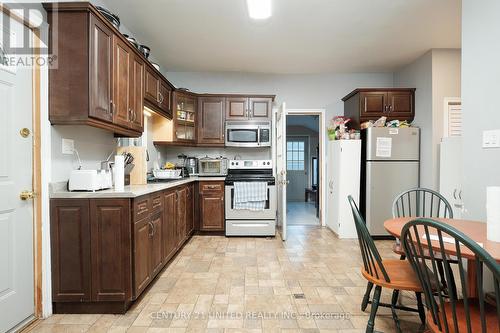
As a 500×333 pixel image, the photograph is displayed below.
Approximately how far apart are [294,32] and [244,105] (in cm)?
145

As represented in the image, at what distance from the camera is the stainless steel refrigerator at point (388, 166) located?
3816 millimetres

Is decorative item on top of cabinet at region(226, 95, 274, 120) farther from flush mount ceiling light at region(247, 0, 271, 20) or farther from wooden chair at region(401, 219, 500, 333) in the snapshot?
wooden chair at region(401, 219, 500, 333)

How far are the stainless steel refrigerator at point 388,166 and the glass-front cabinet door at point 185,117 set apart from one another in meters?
2.67

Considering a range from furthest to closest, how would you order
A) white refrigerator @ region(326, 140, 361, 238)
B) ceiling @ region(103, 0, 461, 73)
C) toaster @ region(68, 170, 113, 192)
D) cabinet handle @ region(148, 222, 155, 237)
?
white refrigerator @ region(326, 140, 361, 238)
ceiling @ region(103, 0, 461, 73)
cabinet handle @ region(148, 222, 155, 237)
toaster @ region(68, 170, 113, 192)

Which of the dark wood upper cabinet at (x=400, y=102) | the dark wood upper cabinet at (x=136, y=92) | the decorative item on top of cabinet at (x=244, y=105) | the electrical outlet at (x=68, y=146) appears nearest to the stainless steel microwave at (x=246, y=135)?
the decorative item on top of cabinet at (x=244, y=105)

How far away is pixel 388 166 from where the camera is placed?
384cm

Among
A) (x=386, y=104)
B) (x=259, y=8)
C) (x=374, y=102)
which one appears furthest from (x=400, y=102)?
(x=259, y=8)

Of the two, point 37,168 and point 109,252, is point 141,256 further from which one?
point 37,168

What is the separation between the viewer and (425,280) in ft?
3.78

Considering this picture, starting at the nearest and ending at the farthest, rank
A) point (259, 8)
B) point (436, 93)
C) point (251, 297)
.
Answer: point (251, 297) → point (259, 8) → point (436, 93)

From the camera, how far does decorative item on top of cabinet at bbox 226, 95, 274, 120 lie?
434cm

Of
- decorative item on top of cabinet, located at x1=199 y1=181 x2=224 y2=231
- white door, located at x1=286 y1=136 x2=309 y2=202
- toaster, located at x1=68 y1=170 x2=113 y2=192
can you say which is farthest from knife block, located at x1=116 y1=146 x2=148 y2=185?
white door, located at x1=286 y1=136 x2=309 y2=202

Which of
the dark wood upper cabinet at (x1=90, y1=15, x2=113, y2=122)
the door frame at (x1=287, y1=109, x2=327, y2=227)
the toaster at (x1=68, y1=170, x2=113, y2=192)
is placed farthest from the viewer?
the door frame at (x1=287, y1=109, x2=327, y2=227)

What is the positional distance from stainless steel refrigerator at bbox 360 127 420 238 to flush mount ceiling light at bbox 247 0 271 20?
7.29 feet
